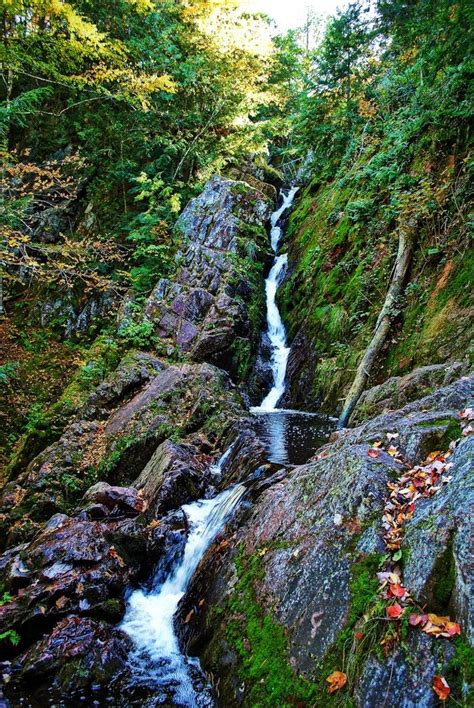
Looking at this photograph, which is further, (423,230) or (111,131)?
(111,131)

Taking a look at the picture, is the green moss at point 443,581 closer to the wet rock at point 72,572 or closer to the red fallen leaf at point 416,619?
the red fallen leaf at point 416,619

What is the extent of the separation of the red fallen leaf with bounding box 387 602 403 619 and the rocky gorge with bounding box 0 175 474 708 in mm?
19

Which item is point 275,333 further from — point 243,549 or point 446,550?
point 446,550

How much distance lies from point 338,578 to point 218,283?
10.2 meters

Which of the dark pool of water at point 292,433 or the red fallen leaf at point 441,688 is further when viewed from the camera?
the dark pool of water at point 292,433

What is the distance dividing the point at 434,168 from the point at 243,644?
9484mm

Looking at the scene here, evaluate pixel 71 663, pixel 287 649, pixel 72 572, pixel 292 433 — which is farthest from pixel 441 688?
pixel 292 433

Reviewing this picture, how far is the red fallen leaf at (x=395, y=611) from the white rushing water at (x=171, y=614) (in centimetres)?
229

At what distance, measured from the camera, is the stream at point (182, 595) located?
150 inches

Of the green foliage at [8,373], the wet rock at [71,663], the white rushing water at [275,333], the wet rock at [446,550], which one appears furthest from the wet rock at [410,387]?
the green foliage at [8,373]

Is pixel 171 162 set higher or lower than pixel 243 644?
higher

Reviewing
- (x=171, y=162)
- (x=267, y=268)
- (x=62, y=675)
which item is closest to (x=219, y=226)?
(x=267, y=268)

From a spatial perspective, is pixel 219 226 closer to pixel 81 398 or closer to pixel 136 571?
pixel 81 398

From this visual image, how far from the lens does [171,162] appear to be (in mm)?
15609
